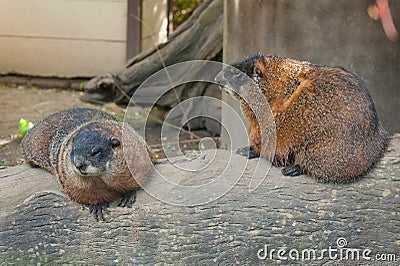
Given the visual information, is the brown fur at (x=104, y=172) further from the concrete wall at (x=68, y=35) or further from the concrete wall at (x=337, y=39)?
the concrete wall at (x=68, y=35)

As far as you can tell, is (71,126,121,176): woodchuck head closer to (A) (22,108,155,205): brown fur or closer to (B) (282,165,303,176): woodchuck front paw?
(A) (22,108,155,205): brown fur

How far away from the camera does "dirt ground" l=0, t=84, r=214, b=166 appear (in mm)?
7609

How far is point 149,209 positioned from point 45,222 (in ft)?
2.24

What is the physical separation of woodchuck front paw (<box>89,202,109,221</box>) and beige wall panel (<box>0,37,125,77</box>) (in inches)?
292

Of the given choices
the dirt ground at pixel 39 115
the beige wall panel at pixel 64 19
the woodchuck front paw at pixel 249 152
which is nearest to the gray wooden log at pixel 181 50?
the dirt ground at pixel 39 115

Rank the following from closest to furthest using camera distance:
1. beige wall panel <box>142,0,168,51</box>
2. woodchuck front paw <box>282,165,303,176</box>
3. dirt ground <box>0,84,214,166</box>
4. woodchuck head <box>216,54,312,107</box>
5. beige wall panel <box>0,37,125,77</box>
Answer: woodchuck front paw <box>282,165,303,176</box>
woodchuck head <box>216,54,312,107</box>
dirt ground <box>0,84,214,166</box>
beige wall panel <box>142,0,168,51</box>
beige wall panel <box>0,37,125,77</box>

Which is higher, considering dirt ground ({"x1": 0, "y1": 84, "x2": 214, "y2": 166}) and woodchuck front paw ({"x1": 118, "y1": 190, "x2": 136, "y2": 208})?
woodchuck front paw ({"x1": 118, "y1": 190, "x2": 136, "y2": 208})

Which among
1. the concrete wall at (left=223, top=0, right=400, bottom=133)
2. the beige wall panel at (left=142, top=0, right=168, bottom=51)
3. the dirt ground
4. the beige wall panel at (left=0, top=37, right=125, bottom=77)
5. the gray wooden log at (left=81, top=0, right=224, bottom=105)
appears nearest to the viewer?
the concrete wall at (left=223, top=0, right=400, bottom=133)

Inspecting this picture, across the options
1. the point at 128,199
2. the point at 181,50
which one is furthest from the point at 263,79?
the point at 181,50

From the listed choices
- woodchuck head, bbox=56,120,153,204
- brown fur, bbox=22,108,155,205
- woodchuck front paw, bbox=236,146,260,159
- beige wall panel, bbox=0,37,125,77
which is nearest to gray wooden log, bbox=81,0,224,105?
→ beige wall panel, bbox=0,37,125,77

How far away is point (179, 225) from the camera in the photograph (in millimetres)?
4012

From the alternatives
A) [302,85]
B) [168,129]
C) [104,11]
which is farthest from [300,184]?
[104,11]

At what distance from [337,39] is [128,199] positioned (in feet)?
8.37

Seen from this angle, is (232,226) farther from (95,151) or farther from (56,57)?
(56,57)
